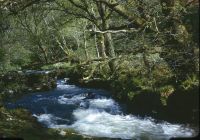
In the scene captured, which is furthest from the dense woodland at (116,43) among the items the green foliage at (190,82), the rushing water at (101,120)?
the rushing water at (101,120)

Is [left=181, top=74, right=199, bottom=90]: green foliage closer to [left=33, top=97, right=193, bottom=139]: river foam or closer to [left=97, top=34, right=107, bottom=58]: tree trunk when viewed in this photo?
[left=33, top=97, right=193, bottom=139]: river foam

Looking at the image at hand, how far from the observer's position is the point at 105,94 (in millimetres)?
4473

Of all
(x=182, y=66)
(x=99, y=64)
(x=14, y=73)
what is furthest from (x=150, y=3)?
(x=14, y=73)

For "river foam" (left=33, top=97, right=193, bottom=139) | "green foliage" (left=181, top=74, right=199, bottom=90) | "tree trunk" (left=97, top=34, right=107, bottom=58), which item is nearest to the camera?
"green foliage" (left=181, top=74, right=199, bottom=90)

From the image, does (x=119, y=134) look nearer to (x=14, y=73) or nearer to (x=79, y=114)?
(x=79, y=114)

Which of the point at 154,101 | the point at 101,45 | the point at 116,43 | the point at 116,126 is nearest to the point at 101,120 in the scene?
the point at 116,126

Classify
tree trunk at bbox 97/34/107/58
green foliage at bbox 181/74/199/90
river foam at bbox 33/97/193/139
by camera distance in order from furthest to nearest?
tree trunk at bbox 97/34/107/58
river foam at bbox 33/97/193/139
green foliage at bbox 181/74/199/90

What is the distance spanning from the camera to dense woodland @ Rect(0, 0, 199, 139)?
11.2 ft

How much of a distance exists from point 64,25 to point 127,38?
7.86 ft

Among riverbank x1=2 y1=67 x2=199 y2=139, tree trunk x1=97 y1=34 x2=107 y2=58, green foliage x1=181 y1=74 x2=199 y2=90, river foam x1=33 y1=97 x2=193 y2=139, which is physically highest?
tree trunk x1=97 y1=34 x2=107 y2=58

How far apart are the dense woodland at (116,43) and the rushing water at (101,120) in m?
0.18

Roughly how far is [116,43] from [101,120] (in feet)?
3.47

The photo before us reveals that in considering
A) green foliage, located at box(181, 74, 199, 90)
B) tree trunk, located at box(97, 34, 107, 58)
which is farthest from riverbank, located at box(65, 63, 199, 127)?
tree trunk, located at box(97, 34, 107, 58)

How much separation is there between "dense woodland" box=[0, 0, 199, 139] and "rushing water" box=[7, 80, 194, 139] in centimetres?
18
